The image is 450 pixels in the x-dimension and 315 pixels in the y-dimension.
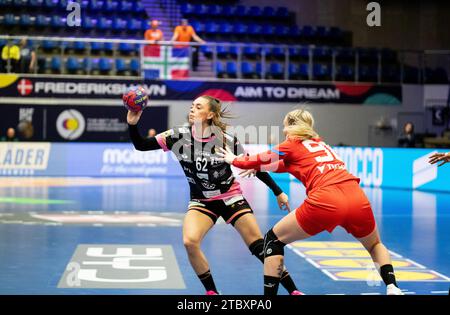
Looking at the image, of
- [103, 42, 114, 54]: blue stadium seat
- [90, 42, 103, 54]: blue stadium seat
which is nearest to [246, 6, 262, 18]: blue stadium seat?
[103, 42, 114, 54]: blue stadium seat

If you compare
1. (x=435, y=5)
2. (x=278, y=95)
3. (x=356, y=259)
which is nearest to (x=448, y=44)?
(x=435, y=5)

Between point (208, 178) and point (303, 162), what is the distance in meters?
1.09

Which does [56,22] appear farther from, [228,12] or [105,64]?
[228,12]

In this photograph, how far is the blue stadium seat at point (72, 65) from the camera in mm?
27809

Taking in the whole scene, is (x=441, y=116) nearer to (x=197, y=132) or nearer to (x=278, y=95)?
(x=278, y=95)

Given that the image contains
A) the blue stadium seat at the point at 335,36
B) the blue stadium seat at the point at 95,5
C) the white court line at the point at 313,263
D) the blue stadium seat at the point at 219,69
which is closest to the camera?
the white court line at the point at 313,263

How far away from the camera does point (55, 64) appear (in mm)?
27812

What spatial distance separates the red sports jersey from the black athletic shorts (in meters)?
0.74

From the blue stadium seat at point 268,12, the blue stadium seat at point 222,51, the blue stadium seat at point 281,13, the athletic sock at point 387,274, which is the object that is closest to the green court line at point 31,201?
the athletic sock at point 387,274

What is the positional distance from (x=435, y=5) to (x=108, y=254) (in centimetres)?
2115

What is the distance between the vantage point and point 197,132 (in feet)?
25.9

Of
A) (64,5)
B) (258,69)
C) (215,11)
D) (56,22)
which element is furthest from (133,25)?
(258,69)

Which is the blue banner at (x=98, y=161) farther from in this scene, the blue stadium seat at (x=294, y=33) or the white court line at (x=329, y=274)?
the white court line at (x=329, y=274)

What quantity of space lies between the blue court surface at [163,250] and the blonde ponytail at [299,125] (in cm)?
197
